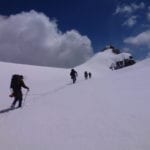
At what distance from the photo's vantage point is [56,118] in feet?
32.0

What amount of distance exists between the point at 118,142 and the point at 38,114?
16.3 feet

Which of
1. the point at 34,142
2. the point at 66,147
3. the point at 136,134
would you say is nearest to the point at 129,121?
the point at 136,134

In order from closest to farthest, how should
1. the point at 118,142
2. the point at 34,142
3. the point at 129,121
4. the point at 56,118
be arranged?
the point at 118,142, the point at 34,142, the point at 129,121, the point at 56,118

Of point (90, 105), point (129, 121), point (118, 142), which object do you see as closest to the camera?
point (118, 142)

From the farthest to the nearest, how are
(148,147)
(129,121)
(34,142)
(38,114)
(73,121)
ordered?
(38,114)
(73,121)
(129,121)
(34,142)
(148,147)

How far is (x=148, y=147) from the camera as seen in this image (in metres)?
6.10

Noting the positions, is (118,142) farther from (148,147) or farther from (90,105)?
(90,105)

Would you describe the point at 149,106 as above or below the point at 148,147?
above

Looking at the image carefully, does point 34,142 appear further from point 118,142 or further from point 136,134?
point 136,134

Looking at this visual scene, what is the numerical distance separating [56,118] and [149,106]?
3.54 metres

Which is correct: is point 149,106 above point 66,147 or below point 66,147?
above

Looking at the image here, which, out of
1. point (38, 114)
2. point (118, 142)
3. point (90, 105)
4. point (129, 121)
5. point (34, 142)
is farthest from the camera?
point (90, 105)

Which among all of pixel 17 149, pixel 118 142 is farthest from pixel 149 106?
pixel 17 149

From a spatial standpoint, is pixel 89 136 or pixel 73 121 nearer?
pixel 89 136
